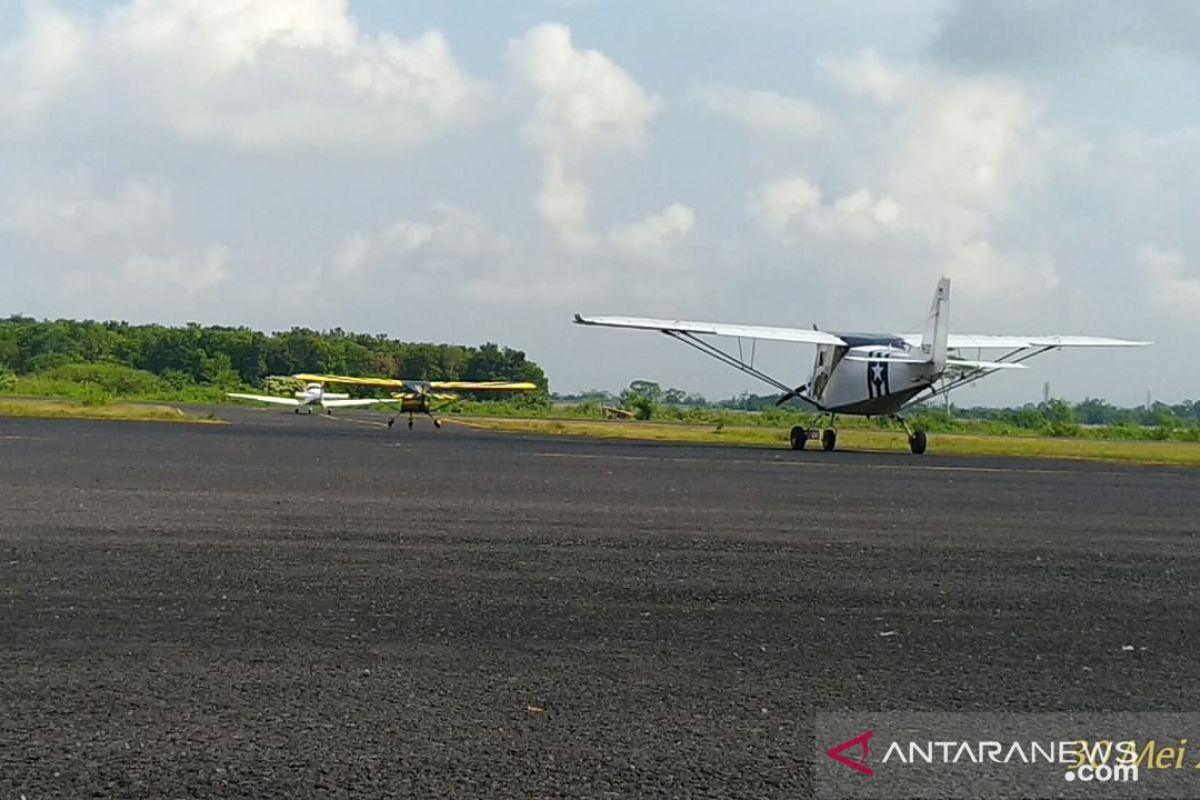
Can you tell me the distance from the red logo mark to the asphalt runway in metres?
0.14

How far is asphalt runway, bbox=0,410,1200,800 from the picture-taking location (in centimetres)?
450

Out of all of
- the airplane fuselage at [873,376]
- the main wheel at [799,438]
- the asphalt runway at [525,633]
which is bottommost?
the asphalt runway at [525,633]

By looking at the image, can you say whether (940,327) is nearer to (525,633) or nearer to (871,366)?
(871,366)

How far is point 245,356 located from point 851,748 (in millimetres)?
110840

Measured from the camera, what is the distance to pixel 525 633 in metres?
6.68

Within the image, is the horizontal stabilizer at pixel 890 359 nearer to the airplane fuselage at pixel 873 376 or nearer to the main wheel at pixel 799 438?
the airplane fuselage at pixel 873 376

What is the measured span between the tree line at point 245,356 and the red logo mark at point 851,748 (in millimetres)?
97119

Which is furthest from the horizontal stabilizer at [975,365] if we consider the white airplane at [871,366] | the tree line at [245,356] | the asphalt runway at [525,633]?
the tree line at [245,356]

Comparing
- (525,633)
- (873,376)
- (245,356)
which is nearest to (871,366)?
(873,376)

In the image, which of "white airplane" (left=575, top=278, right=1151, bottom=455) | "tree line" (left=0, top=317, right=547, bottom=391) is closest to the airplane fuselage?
"white airplane" (left=575, top=278, right=1151, bottom=455)

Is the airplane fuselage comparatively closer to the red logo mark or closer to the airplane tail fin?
the airplane tail fin

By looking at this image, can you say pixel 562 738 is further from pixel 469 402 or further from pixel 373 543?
pixel 469 402

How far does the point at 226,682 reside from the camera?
5449 mm

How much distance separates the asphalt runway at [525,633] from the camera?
4.50 metres
